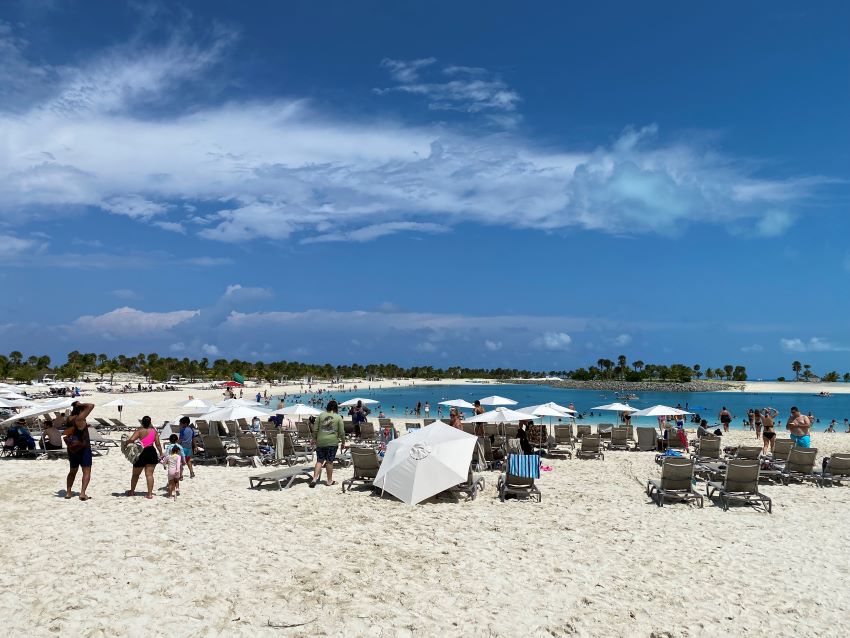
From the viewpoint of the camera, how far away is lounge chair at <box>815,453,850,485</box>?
39.4 feet

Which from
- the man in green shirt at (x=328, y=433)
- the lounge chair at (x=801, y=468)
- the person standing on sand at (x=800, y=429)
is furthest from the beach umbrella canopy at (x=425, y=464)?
the person standing on sand at (x=800, y=429)

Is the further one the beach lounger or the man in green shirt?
the beach lounger

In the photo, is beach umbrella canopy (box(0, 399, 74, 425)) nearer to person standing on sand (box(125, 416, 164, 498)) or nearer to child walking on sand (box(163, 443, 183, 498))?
person standing on sand (box(125, 416, 164, 498))

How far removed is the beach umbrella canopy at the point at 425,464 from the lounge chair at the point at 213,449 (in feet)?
17.2

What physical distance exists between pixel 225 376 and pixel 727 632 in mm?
122278

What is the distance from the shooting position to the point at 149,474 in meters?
9.66

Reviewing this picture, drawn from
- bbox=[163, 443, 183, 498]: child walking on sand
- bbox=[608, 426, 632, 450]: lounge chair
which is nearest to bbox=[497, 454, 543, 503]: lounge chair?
bbox=[163, 443, 183, 498]: child walking on sand

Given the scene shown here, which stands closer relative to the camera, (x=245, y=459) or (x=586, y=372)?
(x=245, y=459)

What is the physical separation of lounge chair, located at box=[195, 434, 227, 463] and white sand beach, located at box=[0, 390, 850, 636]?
3196mm

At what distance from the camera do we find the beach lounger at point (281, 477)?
10.9 metres

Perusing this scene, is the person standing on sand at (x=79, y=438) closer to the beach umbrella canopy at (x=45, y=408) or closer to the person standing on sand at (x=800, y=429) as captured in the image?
the beach umbrella canopy at (x=45, y=408)

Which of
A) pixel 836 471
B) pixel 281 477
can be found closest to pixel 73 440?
pixel 281 477

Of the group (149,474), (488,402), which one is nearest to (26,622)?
(149,474)

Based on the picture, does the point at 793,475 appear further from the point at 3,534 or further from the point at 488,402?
the point at 3,534
